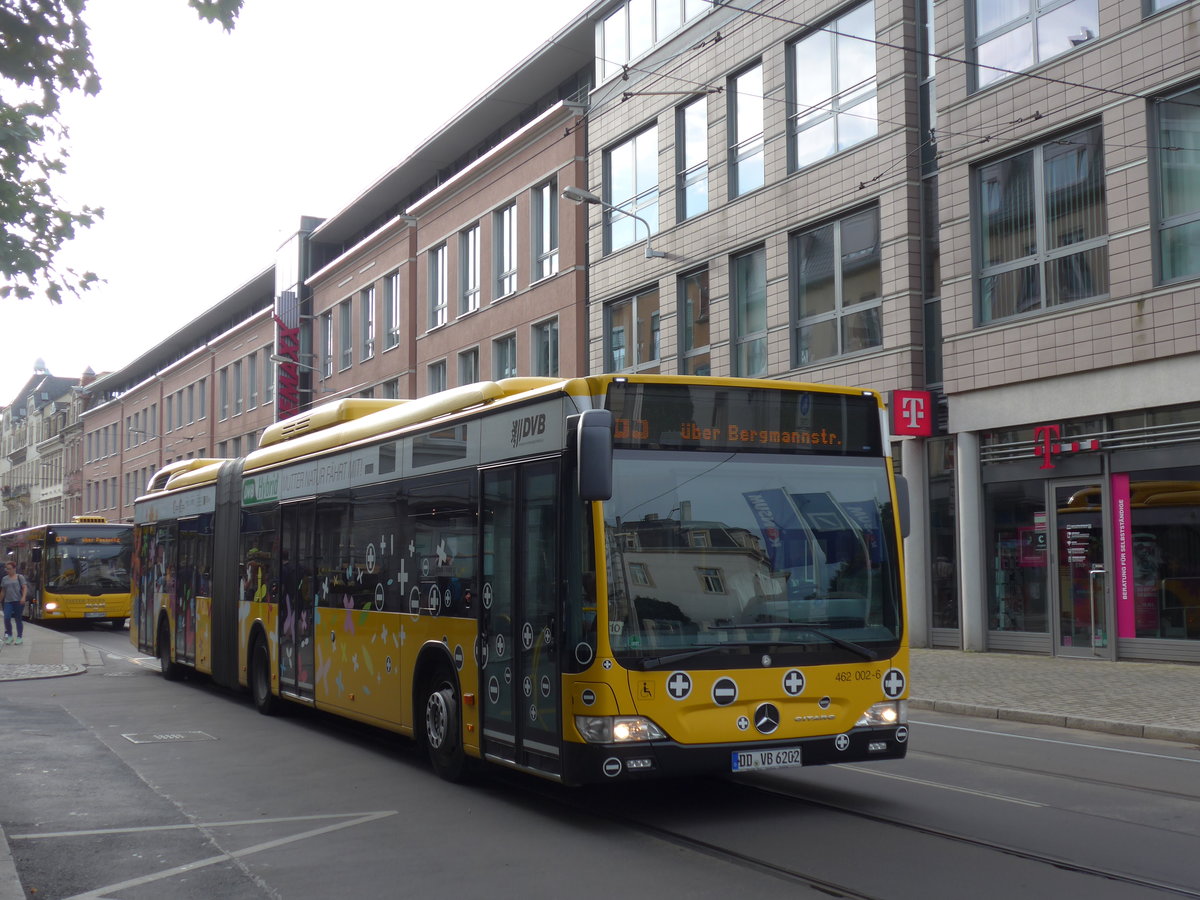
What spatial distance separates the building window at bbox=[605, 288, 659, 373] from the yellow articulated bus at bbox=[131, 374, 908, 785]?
1926cm

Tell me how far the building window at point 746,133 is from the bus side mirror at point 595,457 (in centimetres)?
1941

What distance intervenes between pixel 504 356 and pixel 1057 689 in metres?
23.5

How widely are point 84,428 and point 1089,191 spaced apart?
84200mm

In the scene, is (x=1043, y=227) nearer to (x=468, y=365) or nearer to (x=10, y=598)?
(x=468, y=365)

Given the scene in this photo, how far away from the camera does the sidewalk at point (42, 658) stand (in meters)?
20.8

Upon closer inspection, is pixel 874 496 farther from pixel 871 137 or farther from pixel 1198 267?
pixel 871 137

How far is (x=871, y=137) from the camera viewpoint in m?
23.3

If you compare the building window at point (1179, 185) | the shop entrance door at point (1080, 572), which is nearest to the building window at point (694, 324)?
the shop entrance door at point (1080, 572)

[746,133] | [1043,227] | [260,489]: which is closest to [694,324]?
[746,133]

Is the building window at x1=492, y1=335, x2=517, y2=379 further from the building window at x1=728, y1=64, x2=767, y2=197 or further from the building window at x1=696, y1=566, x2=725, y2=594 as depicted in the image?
the building window at x1=696, y1=566, x2=725, y2=594

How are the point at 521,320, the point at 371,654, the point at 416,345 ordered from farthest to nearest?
1. the point at 416,345
2. the point at 521,320
3. the point at 371,654

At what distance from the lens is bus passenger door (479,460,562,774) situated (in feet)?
26.9

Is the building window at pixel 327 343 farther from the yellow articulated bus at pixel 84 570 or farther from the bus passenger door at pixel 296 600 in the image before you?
the bus passenger door at pixel 296 600

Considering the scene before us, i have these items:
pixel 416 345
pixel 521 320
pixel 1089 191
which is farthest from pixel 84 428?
pixel 1089 191
